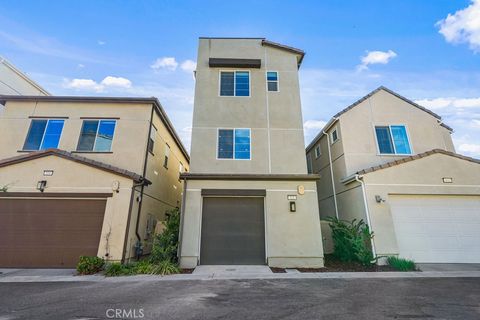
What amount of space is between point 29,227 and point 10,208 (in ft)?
3.71

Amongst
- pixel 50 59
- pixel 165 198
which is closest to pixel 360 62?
pixel 165 198

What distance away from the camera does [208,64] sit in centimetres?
1048

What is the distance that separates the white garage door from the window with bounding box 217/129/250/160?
20.8ft

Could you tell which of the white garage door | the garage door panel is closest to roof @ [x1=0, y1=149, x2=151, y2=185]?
the garage door panel

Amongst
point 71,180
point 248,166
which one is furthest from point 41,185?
point 248,166

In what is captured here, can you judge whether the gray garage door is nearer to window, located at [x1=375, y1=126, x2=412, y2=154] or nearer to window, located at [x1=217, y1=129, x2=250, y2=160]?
window, located at [x1=217, y1=129, x2=250, y2=160]

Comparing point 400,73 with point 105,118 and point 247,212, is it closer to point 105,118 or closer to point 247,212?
point 247,212

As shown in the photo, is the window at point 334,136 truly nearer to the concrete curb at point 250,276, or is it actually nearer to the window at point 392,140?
the window at point 392,140

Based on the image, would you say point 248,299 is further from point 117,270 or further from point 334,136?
point 334,136

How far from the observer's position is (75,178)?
820 centimetres

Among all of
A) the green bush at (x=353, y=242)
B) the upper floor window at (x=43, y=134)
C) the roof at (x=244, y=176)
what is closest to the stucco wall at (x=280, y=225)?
the roof at (x=244, y=176)

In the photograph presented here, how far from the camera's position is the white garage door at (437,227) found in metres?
8.09

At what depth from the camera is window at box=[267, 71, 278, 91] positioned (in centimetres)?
1023

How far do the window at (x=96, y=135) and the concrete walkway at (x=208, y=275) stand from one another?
4712 mm
